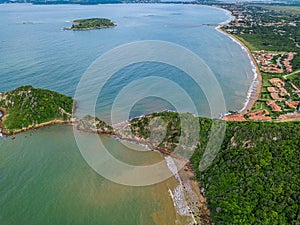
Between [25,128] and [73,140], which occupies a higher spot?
[25,128]

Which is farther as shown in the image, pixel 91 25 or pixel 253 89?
pixel 91 25


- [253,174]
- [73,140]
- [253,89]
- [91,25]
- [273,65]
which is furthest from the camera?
[91,25]

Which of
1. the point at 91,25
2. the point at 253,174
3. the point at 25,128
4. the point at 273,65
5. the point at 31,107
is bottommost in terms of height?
the point at 25,128

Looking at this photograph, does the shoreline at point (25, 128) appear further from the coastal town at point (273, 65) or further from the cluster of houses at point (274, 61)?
the cluster of houses at point (274, 61)

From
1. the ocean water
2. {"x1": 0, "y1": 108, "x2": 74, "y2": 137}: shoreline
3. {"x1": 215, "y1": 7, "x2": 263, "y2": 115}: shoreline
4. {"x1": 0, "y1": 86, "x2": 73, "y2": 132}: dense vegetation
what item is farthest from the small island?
{"x1": 0, "y1": 108, "x2": 74, "y2": 137}: shoreline

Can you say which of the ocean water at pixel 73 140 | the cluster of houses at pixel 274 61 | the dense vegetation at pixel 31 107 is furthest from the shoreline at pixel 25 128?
the cluster of houses at pixel 274 61

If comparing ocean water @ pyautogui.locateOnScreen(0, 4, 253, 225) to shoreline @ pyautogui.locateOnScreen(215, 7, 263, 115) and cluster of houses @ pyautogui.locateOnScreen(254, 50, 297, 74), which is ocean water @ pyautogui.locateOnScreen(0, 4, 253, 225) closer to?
shoreline @ pyautogui.locateOnScreen(215, 7, 263, 115)

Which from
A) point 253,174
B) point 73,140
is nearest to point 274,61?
point 253,174

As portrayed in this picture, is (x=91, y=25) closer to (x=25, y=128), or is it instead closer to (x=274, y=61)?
(x=274, y=61)
